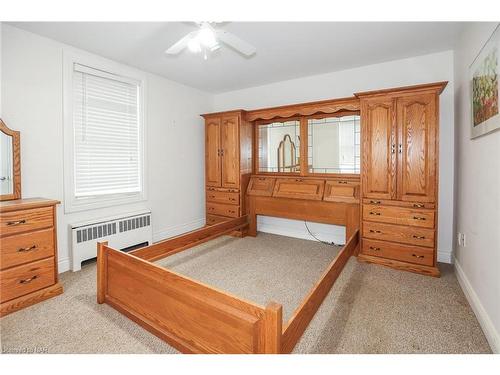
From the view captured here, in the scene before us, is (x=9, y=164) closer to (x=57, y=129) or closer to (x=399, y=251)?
(x=57, y=129)

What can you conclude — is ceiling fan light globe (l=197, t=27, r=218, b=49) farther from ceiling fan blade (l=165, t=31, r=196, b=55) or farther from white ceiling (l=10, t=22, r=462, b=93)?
white ceiling (l=10, t=22, r=462, b=93)

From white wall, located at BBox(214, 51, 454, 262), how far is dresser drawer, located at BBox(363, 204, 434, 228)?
0.60 m

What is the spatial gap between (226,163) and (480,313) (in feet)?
10.6

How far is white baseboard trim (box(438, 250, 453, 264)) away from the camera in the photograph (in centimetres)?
305

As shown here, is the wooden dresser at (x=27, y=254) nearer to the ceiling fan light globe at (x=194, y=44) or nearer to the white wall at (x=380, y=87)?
the ceiling fan light globe at (x=194, y=44)

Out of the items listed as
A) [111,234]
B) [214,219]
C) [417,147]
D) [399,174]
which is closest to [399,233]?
[399,174]

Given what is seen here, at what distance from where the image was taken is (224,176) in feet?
13.5

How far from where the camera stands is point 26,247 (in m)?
2.13

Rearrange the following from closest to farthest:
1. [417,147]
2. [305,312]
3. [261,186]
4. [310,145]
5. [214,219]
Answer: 1. [305,312]
2. [417,147]
3. [310,145]
4. [261,186]
5. [214,219]

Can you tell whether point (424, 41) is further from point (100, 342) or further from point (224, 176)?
point (100, 342)

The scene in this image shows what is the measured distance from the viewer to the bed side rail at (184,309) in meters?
1.26
